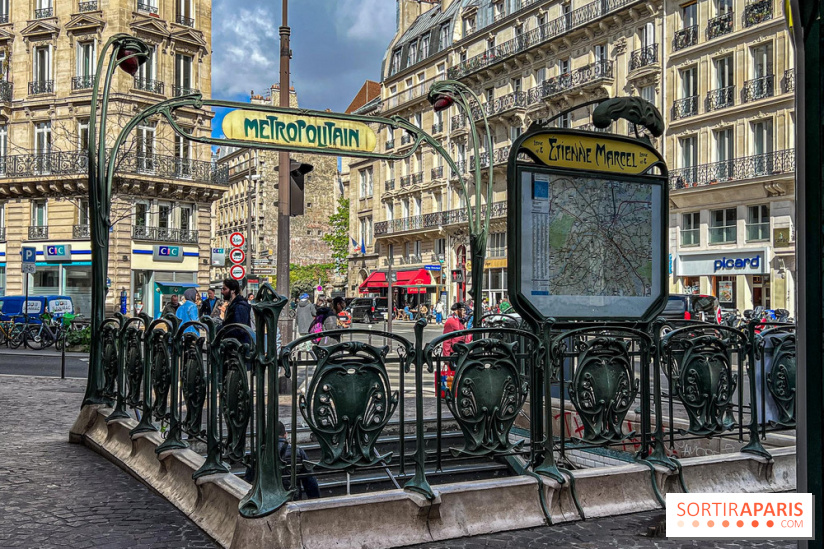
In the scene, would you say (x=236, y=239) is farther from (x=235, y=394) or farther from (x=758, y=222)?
(x=758, y=222)

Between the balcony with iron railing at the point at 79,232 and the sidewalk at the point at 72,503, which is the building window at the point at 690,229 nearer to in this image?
the balcony with iron railing at the point at 79,232

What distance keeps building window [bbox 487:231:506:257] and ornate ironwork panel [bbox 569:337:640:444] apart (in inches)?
1777

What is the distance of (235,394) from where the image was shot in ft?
16.4

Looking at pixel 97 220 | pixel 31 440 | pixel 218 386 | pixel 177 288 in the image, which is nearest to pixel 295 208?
pixel 97 220

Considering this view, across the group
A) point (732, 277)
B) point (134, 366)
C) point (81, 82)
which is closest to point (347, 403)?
point (134, 366)

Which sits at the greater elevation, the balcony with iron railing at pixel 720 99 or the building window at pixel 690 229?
the balcony with iron railing at pixel 720 99

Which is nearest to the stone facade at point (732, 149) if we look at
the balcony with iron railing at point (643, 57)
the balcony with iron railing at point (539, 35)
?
the balcony with iron railing at point (643, 57)

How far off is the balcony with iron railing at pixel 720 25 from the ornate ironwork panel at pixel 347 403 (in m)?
33.9

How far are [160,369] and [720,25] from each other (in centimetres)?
3378

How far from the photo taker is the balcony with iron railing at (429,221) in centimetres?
5062

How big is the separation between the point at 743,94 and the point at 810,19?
114ft

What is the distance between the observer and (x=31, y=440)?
28.6 feet

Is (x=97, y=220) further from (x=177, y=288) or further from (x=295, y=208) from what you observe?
(x=177, y=288)

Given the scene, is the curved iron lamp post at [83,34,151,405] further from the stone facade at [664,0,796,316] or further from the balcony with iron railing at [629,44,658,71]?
the balcony with iron railing at [629,44,658,71]
